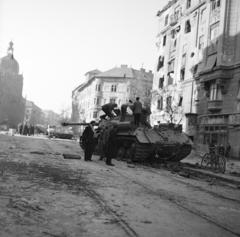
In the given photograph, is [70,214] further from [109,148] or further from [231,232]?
[109,148]

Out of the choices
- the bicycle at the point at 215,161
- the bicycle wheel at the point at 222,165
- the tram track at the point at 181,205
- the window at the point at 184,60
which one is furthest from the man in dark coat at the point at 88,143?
the window at the point at 184,60

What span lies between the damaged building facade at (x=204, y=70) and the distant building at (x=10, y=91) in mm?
58288

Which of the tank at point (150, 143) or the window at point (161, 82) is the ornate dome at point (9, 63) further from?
the tank at point (150, 143)

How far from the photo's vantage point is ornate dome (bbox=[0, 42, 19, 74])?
4215 inches

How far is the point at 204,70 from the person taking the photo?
2991cm

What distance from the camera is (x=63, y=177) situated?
323 inches

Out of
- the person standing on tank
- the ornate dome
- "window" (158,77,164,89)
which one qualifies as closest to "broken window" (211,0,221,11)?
"window" (158,77,164,89)

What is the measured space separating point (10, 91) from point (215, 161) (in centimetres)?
9646

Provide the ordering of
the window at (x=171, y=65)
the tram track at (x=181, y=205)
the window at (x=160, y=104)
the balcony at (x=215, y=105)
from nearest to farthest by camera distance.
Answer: the tram track at (x=181, y=205) → the balcony at (x=215, y=105) → the window at (x=171, y=65) → the window at (x=160, y=104)

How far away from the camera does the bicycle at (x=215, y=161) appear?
13265mm

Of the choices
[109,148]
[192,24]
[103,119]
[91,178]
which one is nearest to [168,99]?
[192,24]

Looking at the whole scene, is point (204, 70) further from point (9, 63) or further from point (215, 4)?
point (9, 63)

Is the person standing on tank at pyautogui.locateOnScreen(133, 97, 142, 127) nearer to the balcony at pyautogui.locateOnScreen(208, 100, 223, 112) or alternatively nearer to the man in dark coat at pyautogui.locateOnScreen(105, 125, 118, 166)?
the man in dark coat at pyautogui.locateOnScreen(105, 125, 118, 166)

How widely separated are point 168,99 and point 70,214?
35858 millimetres
